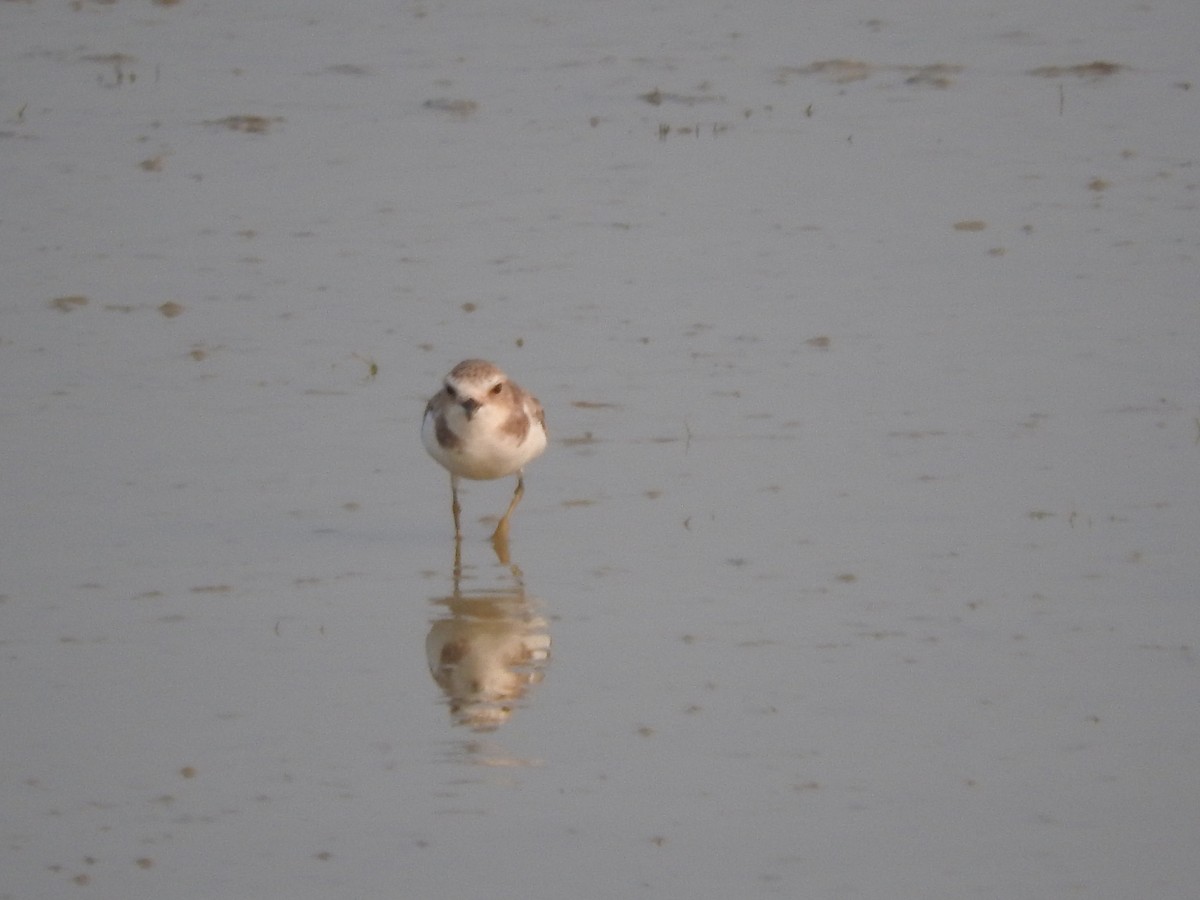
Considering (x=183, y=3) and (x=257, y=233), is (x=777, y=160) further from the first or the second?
(x=183, y=3)

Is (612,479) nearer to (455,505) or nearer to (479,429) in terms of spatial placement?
(455,505)

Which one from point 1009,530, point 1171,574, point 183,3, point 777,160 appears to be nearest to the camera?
point 1171,574

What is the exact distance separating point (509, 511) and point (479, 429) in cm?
58

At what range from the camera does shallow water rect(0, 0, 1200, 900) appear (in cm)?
855

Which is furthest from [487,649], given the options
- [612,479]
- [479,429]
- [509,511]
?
[612,479]

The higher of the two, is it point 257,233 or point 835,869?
point 257,233

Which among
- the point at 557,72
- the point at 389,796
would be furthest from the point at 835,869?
the point at 557,72

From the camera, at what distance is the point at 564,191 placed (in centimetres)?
1830

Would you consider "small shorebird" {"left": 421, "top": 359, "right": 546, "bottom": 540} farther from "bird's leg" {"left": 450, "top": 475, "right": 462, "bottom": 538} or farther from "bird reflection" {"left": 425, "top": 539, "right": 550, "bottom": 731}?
"bird reflection" {"left": 425, "top": 539, "right": 550, "bottom": 731}

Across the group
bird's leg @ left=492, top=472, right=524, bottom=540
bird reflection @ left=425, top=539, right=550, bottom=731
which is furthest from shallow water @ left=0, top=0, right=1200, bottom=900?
bird's leg @ left=492, top=472, right=524, bottom=540

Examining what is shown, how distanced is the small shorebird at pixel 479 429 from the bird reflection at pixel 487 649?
702mm

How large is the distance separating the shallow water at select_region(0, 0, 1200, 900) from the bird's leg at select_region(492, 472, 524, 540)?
5.7 inches

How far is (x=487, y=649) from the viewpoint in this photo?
1040 centimetres

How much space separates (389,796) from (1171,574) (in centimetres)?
416
